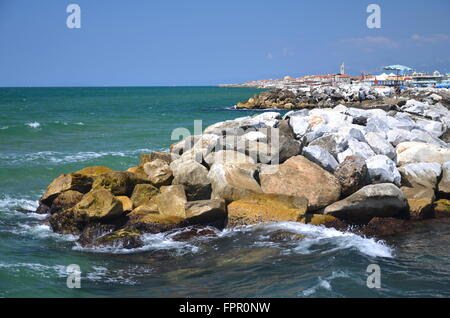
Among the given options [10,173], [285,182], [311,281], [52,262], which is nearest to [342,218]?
[285,182]

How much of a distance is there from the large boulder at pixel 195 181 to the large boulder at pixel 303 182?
1174mm

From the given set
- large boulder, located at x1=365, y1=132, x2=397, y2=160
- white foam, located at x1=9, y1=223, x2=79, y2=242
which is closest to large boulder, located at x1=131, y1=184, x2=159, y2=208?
white foam, located at x1=9, y1=223, x2=79, y2=242

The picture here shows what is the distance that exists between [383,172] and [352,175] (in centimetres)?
85

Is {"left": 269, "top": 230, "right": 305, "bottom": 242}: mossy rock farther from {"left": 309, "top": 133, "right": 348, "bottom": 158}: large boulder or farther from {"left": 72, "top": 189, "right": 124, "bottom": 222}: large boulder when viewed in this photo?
{"left": 309, "top": 133, "right": 348, "bottom": 158}: large boulder

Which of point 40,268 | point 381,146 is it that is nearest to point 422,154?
point 381,146

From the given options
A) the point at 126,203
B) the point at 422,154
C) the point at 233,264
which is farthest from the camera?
the point at 422,154

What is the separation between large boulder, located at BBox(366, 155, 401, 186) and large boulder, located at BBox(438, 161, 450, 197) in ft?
3.47

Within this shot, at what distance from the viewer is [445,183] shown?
1019cm

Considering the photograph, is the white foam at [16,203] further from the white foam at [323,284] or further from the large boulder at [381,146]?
the large boulder at [381,146]

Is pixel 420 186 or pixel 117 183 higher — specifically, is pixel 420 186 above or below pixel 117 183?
below

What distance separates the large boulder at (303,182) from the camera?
9133 millimetres

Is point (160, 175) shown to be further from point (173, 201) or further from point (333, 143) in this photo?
point (333, 143)

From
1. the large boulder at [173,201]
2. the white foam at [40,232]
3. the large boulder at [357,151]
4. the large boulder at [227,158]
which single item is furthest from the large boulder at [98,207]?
the large boulder at [357,151]

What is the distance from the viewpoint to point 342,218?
898 cm
